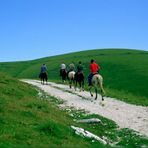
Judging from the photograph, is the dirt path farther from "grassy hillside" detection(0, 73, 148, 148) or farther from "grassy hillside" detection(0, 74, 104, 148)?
"grassy hillside" detection(0, 74, 104, 148)

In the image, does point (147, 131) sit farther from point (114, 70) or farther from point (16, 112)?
point (114, 70)

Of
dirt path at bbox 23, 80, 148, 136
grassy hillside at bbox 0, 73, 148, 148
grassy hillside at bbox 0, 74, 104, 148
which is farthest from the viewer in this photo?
dirt path at bbox 23, 80, 148, 136

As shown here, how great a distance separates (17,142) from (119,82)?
78593 millimetres

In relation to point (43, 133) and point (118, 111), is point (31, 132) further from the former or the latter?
point (118, 111)

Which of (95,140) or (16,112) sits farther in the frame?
(16,112)

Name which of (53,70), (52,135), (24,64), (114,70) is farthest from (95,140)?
(24,64)

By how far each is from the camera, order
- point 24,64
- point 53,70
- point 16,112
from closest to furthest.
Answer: point 16,112 < point 53,70 < point 24,64

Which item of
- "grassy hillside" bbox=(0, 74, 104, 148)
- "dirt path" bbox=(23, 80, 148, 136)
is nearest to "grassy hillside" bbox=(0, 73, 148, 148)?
"grassy hillside" bbox=(0, 74, 104, 148)

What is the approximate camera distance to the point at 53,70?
128 m

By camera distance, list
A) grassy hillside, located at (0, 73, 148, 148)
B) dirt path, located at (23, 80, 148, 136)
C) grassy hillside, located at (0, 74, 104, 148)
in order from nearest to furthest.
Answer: grassy hillside, located at (0, 74, 104, 148), grassy hillside, located at (0, 73, 148, 148), dirt path, located at (23, 80, 148, 136)

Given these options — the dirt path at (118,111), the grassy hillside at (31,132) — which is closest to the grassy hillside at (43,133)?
the grassy hillside at (31,132)

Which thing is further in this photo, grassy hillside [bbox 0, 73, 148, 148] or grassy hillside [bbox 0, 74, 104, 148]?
grassy hillside [bbox 0, 73, 148, 148]

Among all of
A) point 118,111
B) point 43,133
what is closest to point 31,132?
point 43,133

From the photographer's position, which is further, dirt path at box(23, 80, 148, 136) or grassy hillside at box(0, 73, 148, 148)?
dirt path at box(23, 80, 148, 136)
